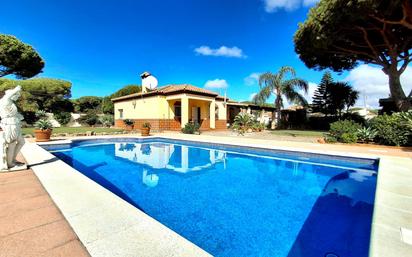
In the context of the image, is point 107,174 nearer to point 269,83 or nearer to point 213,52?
point 269,83

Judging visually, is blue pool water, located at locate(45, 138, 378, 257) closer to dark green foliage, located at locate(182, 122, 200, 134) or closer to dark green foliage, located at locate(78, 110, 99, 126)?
dark green foliage, located at locate(182, 122, 200, 134)

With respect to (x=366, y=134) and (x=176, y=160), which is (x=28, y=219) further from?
(x=366, y=134)

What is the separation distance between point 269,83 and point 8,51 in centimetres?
2635

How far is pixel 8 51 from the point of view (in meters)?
20.7

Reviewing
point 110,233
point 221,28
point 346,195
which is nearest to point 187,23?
point 221,28

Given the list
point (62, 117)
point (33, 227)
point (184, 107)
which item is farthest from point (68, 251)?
point (62, 117)

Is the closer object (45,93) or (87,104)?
(45,93)

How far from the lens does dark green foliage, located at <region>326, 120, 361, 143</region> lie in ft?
36.0

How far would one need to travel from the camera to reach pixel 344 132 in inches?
444

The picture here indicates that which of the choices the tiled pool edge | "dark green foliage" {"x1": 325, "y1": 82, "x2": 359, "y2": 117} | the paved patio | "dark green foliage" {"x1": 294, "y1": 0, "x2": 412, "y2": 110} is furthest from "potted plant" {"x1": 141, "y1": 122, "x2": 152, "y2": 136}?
"dark green foliage" {"x1": 325, "y1": 82, "x2": 359, "y2": 117}

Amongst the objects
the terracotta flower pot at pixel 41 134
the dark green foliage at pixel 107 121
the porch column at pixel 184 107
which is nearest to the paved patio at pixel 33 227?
the terracotta flower pot at pixel 41 134

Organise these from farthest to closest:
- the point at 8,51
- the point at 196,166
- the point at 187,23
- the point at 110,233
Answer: the point at 8,51, the point at 187,23, the point at 196,166, the point at 110,233

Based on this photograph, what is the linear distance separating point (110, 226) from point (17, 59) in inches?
1095

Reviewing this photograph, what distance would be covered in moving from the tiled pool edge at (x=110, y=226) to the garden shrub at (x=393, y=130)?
38.4 ft
